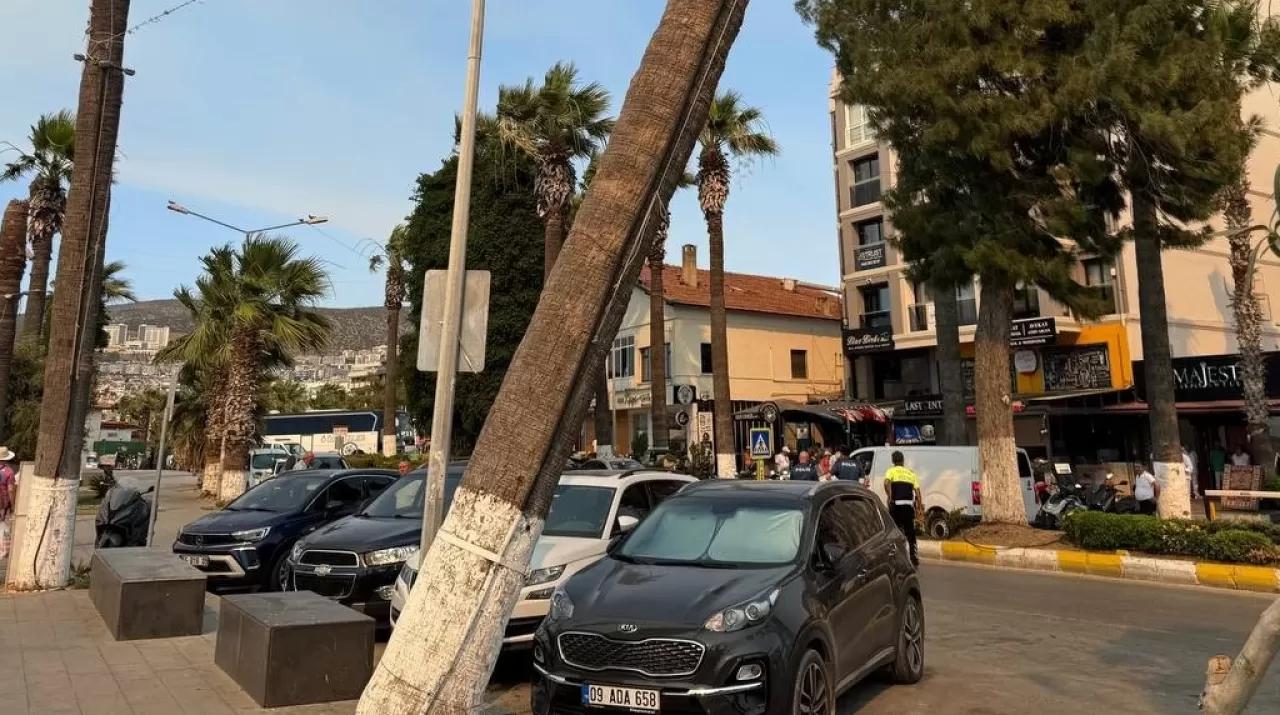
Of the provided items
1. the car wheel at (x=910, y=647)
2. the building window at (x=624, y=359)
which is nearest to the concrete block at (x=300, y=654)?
the car wheel at (x=910, y=647)

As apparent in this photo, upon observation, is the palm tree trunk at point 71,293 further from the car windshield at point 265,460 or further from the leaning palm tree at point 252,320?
the car windshield at point 265,460

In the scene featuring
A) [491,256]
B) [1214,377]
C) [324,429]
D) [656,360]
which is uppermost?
[491,256]

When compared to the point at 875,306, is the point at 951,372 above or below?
below

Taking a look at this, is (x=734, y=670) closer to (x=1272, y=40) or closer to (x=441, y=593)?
(x=441, y=593)

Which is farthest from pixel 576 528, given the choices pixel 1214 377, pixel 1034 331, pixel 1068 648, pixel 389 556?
pixel 1034 331

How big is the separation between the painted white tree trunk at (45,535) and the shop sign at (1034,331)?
2623 centimetres

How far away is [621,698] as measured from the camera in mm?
5062

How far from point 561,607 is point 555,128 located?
24828 millimetres

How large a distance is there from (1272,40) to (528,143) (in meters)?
20.1

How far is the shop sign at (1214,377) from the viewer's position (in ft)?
81.4

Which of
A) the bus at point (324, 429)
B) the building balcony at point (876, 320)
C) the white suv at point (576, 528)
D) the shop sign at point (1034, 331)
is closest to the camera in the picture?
the white suv at point (576, 528)

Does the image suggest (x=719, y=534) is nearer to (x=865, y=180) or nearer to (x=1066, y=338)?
(x=1066, y=338)

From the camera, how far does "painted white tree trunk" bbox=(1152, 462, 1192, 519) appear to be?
16031 mm

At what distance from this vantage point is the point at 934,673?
7457mm
